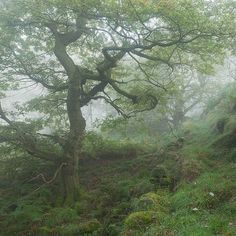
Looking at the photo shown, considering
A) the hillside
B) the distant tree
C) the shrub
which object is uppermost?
the distant tree

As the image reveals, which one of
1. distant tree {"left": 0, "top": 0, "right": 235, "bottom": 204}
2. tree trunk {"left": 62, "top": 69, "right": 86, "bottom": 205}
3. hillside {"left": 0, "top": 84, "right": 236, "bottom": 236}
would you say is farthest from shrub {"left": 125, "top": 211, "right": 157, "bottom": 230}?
distant tree {"left": 0, "top": 0, "right": 235, "bottom": 204}

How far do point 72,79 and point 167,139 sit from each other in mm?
9355

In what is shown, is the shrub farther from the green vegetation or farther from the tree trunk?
the tree trunk

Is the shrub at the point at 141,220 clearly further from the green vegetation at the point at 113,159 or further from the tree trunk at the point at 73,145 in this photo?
the tree trunk at the point at 73,145

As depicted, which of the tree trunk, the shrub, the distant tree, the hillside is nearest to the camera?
the hillside

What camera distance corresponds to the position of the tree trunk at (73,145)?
14.6m

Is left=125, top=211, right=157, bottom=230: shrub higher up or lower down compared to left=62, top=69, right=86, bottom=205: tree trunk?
lower down

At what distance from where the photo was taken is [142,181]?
1420cm

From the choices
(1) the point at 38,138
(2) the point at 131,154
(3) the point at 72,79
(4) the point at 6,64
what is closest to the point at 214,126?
(2) the point at 131,154

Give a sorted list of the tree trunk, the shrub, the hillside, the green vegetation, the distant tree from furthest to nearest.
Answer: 1. the tree trunk
2. the distant tree
3. the green vegetation
4. the shrub
5. the hillside

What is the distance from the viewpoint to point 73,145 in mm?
14930

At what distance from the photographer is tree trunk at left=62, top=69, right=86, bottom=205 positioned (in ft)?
47.8

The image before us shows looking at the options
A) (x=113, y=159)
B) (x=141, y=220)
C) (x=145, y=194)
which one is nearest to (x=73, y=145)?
(x=145, y=194)

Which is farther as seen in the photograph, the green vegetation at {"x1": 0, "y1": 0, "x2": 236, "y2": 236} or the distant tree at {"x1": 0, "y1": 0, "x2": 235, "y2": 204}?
the distant tree at {"x1": 0, "y1": 0, "x2": 235, "y2": 204}
